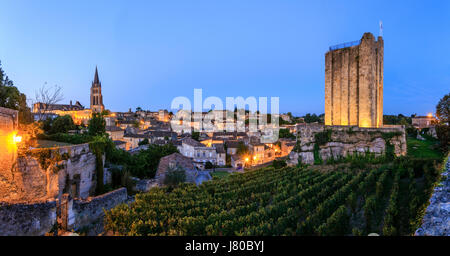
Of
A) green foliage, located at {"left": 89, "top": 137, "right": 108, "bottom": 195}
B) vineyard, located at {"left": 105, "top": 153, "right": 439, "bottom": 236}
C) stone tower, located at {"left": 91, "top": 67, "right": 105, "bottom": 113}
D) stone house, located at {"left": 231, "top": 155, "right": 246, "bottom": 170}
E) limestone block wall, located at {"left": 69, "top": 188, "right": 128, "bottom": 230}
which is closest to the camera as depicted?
vineyard, located at {"left": 105, "top": 153, "right": 439, "bottom": 236}

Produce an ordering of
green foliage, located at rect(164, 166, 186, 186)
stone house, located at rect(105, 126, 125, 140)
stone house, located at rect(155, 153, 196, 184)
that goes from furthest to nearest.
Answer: stone house, located at rect(105, 126, 125, 140) → stone house, located at rect(155, 153, 196, 184) → green foliage, located at rect(164, 166, 186, 186)

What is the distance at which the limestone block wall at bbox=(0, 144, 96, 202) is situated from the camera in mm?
11156

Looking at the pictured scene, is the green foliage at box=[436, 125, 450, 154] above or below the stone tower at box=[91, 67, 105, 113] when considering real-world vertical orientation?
below

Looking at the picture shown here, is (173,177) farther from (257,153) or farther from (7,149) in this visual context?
(257,153)

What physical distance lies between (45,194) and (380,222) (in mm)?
17404

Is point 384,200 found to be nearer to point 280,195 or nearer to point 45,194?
point 280,195

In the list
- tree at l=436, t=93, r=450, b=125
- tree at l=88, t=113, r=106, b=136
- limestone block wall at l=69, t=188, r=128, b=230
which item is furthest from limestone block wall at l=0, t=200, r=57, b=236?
tree at l=436, t=93, r=450, b=125

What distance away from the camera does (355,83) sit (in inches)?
834

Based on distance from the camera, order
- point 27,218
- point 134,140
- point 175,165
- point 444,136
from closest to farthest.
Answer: point 27,218 < point 444,136 < point 175,165 < point 134,140

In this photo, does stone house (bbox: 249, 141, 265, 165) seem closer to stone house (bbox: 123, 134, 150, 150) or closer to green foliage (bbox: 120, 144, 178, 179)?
green foliage (bbox: 120, 144, 178, 179)

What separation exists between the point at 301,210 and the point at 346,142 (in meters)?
10.3

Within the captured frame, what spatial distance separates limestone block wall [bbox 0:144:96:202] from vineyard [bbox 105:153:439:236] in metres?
4.75

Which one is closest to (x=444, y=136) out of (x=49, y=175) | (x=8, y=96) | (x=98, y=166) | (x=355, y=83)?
(x=355, y=83)
